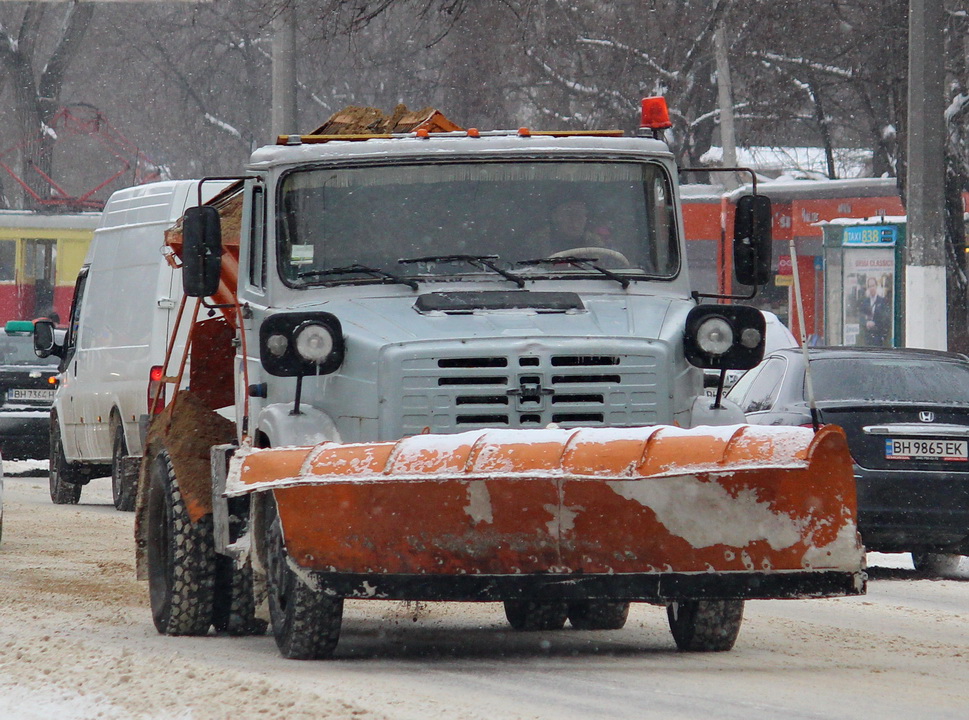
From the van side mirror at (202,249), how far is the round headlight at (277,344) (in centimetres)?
84

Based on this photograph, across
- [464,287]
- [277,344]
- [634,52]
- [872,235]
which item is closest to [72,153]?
[634,52]

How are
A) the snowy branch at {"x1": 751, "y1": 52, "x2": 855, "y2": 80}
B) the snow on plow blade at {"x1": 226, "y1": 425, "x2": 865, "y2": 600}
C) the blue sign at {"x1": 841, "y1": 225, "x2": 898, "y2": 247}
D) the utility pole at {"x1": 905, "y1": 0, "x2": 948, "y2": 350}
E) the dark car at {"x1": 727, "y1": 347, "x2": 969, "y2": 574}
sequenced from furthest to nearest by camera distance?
the snowy branch at {"x1": 751, "y1": 52, "x2": 855, "y2": 80} → the blue sign at {"x1": 841, "y1": 225, "x2": 898, "y2": 247} → the utility pole at {"x1": 905, "y1": 0, "x2": 948, "y2": 350} → the dark car at {"x1": 727, "y1": 347, "x2": 969, "y2": 574} → the snow on plow blade at {"x1": 226, "y1": 425, "x2": 865, "y2": 600}

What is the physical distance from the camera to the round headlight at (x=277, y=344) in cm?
736

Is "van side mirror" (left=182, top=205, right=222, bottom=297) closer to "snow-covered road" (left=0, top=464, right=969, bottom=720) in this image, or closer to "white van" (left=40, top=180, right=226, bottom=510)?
"snow-covered road" (left=0, top=464, right=969, bottom=720)

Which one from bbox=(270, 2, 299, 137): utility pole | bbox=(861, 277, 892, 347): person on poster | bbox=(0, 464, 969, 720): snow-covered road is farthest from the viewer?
bbox=(861, 277, 892, 347): person on poster

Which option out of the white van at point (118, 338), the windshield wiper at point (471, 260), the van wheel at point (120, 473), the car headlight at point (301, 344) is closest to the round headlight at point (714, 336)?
the windshield wiper at point (471, 260)

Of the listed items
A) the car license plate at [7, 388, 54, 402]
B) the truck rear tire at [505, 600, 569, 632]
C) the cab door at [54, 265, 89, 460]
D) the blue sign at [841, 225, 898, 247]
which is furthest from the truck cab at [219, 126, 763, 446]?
the blue sign at [841, 225, 898, 247]

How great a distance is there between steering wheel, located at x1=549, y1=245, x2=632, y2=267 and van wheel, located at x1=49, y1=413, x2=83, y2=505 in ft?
34.3

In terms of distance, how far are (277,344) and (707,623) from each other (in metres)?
2.13

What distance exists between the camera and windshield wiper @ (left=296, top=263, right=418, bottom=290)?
25.8 ft

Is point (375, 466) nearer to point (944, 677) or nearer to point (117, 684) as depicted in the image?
point (117, 684)

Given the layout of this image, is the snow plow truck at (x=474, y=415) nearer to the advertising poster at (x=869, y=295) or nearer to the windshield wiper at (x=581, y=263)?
the windshield wiper at (x=581, y=263)

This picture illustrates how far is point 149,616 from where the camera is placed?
30.9ft

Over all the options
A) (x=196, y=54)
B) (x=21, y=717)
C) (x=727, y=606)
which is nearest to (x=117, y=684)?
(x=21, y=717)
